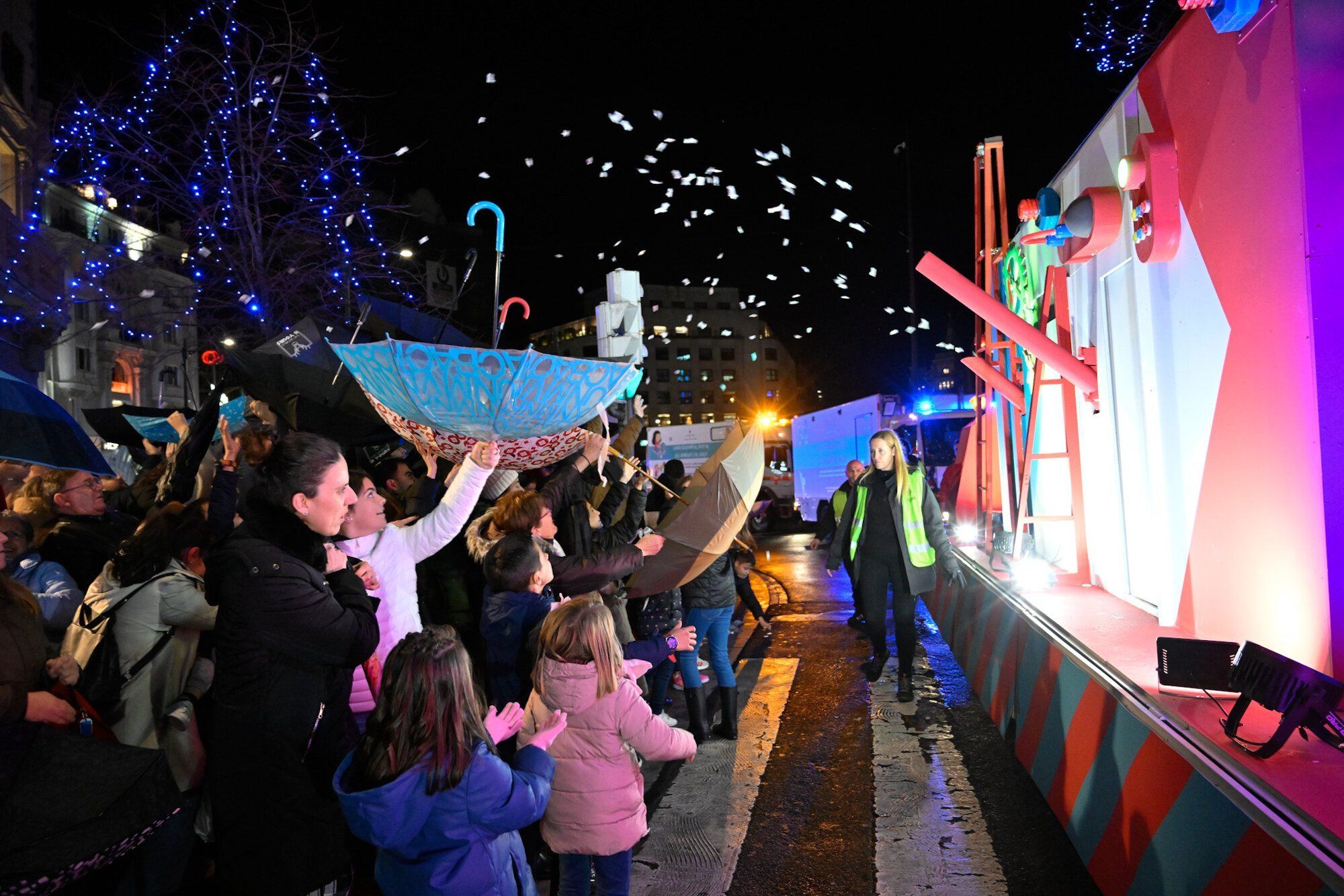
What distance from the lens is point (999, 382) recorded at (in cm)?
802

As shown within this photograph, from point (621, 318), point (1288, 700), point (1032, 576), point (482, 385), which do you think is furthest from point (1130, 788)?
point (621, 318)

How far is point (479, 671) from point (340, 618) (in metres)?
2.73

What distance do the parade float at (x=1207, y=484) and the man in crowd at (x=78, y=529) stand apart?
202 inches

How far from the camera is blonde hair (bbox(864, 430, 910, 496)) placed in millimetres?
7449

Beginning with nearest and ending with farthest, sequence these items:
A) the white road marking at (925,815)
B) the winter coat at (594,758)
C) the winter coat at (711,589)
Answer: the winter coat at (594,758) < the white road marking at (925,815) < the winter coat at (711,589)

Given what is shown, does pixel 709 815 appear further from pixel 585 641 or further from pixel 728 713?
pixel 585 641

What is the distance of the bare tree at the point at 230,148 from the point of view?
11547 mm

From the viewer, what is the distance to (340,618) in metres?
3.03

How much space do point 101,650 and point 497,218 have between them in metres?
3.31

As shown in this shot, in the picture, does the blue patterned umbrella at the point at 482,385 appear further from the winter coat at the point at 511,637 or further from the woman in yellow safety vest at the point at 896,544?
the woman in yellow safety vest at the point at 896,544

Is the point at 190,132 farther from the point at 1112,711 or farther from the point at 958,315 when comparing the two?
the point at 958,315

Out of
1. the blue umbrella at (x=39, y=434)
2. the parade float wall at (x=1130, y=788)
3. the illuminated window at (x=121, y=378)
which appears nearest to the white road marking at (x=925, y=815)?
the parade float wall at (x=1130, y=788)

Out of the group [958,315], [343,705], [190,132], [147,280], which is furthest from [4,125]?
[147,280]

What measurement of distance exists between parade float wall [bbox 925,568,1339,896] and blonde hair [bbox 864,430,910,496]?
1766 millimetres
